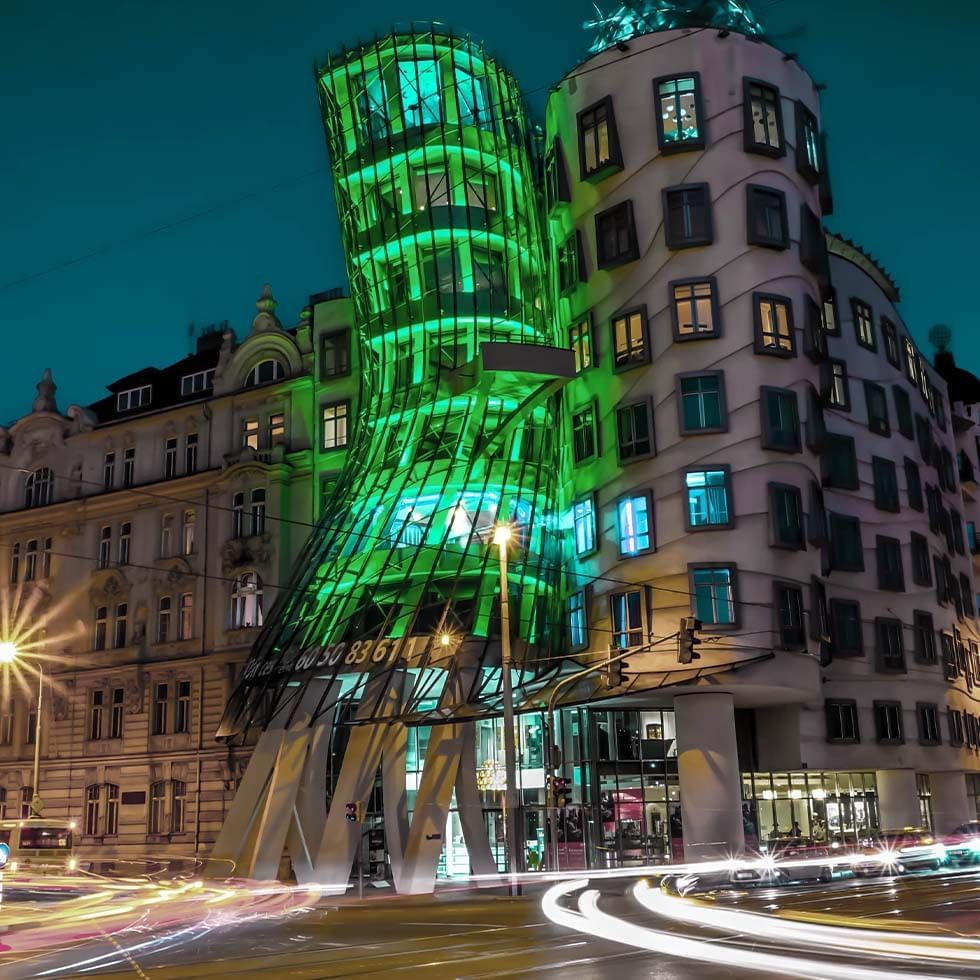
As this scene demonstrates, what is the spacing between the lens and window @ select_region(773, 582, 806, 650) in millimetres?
43250

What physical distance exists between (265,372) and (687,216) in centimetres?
2287

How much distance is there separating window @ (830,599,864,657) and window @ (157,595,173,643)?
1159 inches

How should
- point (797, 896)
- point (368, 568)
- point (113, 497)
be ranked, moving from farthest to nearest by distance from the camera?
point (113, 497) → point (368, 568) → point (797, 896)

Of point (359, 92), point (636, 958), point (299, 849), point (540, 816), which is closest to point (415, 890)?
point (299, 849)

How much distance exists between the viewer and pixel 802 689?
144 feet

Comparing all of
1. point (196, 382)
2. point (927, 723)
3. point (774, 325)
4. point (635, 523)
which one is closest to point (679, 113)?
point (774, 325)

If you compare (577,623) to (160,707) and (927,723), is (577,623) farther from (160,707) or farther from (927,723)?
(160,707)

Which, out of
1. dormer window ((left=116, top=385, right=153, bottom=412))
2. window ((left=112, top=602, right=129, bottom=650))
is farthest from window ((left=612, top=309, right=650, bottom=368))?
dormer window ((left=116, top=385, right=153, bottom=412))

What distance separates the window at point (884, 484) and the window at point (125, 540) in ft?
114

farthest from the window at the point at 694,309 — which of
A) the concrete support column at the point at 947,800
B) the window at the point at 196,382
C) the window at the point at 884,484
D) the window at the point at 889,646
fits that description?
the window at the point at 196,382

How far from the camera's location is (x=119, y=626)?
6078cm

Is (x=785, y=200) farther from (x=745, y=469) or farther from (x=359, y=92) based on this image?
(x=359, y=92)

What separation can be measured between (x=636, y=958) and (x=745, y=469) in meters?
29.1

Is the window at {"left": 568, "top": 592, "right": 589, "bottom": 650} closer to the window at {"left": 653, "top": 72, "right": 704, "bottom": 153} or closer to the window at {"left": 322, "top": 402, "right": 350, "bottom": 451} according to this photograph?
the window at {"left": 322, "top": 402, "right": 350, "bottom": 451}
